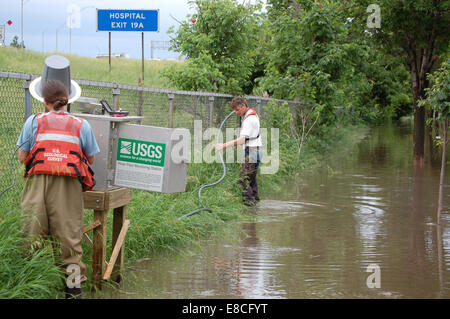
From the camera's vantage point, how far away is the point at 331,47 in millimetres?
20109

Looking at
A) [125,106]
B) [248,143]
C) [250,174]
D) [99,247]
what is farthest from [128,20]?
[99,247]

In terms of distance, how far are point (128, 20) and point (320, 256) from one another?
391 inches

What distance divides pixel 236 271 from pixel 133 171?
1802 mm

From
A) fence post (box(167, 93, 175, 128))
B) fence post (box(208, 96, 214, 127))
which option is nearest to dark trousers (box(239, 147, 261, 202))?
fence post (box(167, 93, 175, 128))

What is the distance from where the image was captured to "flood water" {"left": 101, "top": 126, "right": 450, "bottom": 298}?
19.1 feet

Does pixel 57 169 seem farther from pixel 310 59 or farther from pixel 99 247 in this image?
pixel 310 59

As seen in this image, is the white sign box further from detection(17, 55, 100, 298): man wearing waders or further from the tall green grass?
the tall green grass

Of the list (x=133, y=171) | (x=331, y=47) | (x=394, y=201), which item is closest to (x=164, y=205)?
(x=133, y=171)

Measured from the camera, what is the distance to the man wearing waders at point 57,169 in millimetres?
4750

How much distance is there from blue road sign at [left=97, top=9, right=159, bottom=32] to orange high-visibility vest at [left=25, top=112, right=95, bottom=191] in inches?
421

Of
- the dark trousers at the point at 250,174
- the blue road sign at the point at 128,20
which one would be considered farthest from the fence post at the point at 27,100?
the blue road sign at the point at 128,20
